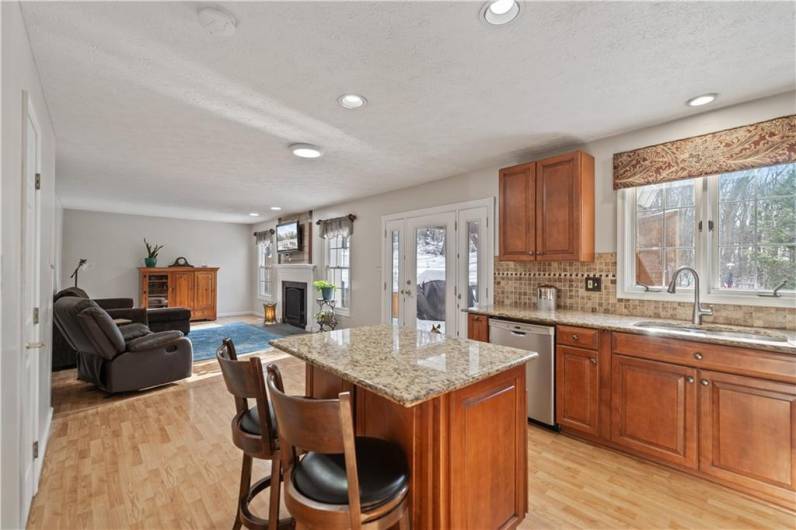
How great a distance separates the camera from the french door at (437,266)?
4.25 meters

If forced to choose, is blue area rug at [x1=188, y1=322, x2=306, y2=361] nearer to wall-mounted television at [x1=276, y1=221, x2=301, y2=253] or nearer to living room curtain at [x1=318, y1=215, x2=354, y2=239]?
wall-mounted television at [x1=276, y1=221, x2=301, y2=253]

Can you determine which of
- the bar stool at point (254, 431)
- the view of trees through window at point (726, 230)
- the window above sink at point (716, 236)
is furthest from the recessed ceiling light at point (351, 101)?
the view of trees through window at point (726, 230)

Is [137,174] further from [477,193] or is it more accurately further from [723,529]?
[723,529]

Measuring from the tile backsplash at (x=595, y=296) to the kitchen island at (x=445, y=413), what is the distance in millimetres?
1838

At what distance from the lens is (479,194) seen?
4.25 m

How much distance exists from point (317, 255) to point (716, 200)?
592cm

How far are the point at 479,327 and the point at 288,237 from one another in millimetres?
5575

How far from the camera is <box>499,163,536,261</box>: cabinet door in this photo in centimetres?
337

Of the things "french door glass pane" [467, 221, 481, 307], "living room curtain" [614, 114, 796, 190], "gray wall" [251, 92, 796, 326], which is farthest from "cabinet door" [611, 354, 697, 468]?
"french door glass pane" [467, 221, 481, 307]

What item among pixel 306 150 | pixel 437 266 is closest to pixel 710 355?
pixel 437 266

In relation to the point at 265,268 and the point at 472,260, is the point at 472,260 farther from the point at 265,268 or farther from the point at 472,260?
the point at 265,268

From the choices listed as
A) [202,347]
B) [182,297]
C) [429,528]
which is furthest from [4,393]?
[182,297]

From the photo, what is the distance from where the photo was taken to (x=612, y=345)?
2.57 m

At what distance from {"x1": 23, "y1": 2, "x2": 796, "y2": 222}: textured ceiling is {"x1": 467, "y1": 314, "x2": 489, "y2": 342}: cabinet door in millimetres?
1633
